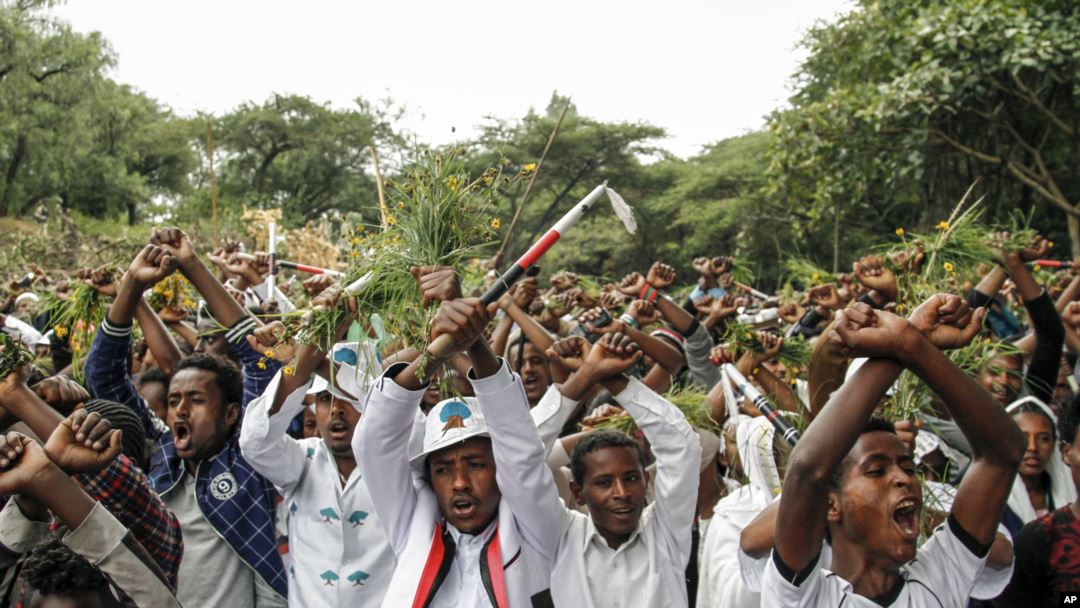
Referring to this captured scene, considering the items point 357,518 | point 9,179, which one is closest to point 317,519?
point 357,518

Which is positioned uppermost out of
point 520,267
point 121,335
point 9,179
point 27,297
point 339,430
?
point 9,179

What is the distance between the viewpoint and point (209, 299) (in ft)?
13.5

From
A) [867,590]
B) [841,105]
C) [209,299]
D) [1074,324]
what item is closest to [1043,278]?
[1074,324]

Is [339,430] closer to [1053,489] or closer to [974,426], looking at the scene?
[974,426]

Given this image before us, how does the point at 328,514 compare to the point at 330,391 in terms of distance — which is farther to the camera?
the point at 330,391

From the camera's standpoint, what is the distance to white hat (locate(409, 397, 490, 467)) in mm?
3334

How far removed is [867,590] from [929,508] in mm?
923

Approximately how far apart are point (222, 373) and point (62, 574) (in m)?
1.54

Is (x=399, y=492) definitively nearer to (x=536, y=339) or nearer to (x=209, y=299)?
(x=209, y=299)

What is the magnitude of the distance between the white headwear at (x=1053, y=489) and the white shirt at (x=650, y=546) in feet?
5.06

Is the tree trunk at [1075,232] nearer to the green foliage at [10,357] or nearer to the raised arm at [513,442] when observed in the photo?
the raised arm at [513,442]

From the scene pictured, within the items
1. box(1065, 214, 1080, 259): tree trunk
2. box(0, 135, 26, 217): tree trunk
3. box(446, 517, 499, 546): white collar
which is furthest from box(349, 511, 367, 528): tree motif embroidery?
box(0, 135, 26, 217): tree trunk

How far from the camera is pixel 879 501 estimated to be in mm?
2832

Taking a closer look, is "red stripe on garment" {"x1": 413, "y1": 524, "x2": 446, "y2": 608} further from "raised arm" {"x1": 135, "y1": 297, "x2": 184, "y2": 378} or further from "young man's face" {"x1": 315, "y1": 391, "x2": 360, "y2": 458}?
"raised arm" {"x1": 135, "y1": 297, "x2": 184, "y2": 378}
